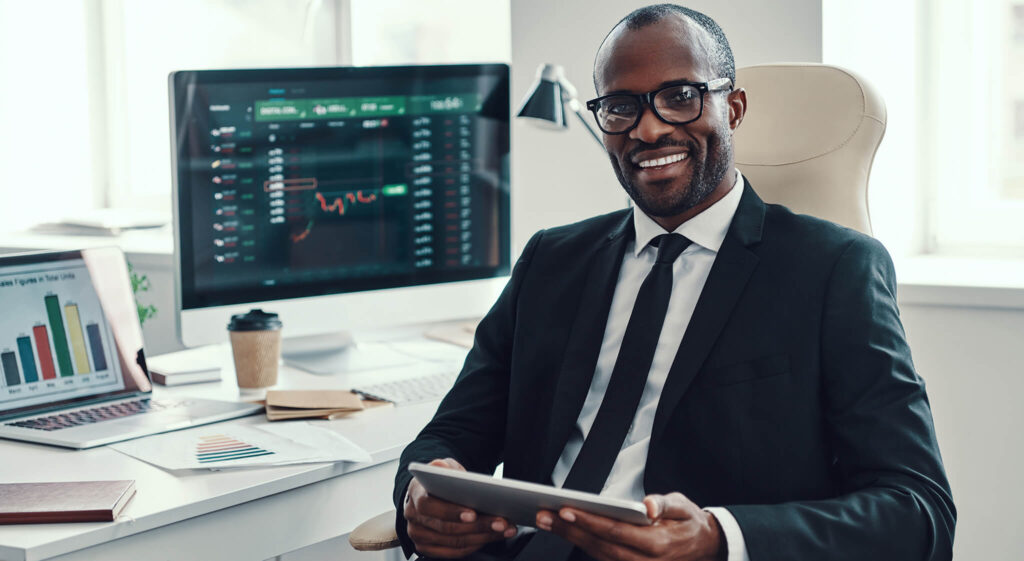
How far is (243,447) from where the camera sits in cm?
151

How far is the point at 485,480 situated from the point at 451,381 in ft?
2.74

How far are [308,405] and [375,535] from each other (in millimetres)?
386

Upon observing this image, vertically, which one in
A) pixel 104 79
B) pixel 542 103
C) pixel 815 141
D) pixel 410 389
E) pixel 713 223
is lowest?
pixel 410 389

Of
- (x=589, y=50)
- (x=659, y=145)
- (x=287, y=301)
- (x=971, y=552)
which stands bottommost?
(x=971, y=552)

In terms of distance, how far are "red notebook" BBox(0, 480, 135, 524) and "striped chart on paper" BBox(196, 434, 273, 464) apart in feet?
0.46

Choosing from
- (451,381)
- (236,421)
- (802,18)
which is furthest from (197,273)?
(802,18)

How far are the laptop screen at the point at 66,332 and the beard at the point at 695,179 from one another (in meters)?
0.87

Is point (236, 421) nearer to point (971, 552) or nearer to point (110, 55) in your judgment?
point (971, 552)

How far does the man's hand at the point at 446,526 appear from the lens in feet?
4.04

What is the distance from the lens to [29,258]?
64.8 inches

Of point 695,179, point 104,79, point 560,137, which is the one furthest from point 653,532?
point 104,79

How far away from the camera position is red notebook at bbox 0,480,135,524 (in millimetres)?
1222

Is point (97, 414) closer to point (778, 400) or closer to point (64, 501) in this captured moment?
point (64, 501)

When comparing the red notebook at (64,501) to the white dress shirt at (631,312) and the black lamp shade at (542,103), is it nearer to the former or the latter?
the white dress shirt at (631,312)
